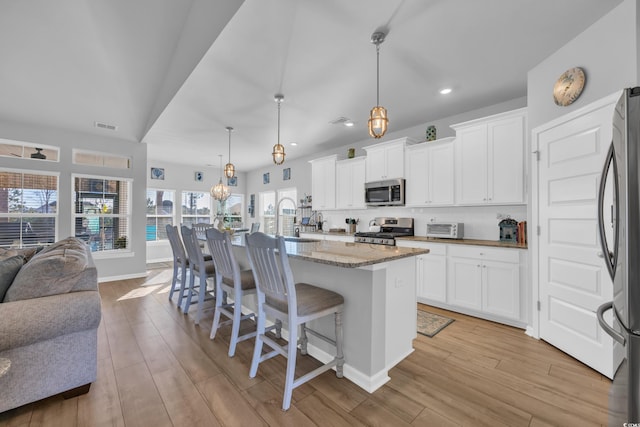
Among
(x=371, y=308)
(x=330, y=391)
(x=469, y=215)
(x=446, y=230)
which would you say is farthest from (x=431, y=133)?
(x=330, y=391)

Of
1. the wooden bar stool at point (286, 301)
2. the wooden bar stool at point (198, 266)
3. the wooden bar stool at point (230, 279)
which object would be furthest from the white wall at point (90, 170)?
the wooden bar stool at point (286, 301)

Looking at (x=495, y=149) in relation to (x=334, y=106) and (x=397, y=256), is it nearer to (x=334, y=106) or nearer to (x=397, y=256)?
(x=334, y=106)

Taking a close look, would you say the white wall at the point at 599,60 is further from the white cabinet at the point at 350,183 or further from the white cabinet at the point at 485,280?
the white cabinet at the point at 350,183

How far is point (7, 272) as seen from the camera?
1.86 meters

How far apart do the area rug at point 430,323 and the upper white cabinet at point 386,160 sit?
208cm

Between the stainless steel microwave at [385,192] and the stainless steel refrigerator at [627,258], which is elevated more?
the stainless steel microwave at [385,192]

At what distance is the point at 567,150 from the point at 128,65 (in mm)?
5115

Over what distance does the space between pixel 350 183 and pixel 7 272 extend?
4.35 metres

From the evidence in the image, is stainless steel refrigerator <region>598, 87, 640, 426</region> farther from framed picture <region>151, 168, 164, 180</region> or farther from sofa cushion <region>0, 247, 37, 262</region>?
framed picture <region>151, 168, 164, 180</region>

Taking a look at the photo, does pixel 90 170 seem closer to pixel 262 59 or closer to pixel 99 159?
pixel 99 159

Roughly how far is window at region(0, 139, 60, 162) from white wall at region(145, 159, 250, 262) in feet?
7.17

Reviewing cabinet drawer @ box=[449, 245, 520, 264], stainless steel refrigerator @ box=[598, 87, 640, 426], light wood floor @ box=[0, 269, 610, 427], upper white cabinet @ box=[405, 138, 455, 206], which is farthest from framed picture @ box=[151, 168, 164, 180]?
stainless steel refrigerator @ box=[598, 87, 640, 426]

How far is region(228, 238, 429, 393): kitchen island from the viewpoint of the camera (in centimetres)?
183

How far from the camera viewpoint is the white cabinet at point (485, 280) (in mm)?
2887
